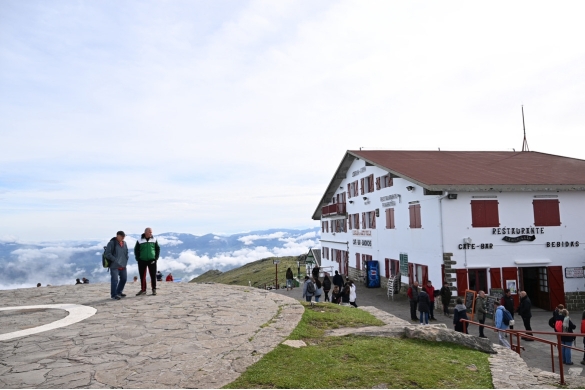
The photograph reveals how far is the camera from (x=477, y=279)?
20.4 meters

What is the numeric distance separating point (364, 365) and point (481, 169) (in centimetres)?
2055

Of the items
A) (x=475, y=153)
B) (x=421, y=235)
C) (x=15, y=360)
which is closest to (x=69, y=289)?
(x=15, y=360)

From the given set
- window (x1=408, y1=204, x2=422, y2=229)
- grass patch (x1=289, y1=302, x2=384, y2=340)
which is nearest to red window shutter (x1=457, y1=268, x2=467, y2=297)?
window (x1=408, y1=204, x2=422, y2=229)

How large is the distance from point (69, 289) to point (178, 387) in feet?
34.9

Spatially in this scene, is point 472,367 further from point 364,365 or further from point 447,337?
point 364,365

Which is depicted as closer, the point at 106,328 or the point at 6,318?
the point at 106,328

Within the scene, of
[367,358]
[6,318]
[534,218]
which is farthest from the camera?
[534,218]

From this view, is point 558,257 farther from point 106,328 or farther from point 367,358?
point 106,328

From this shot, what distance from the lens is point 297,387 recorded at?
17.4ft

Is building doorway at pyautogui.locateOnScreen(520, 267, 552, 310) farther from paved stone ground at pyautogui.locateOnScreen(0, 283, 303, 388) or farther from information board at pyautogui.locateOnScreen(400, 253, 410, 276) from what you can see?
paved stone ground at pyautogui.locateOnScreen(0, 283, 303, 388)

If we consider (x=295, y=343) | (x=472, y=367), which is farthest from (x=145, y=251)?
(x=472, y=367)

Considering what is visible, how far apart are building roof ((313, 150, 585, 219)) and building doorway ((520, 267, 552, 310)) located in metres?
4.25

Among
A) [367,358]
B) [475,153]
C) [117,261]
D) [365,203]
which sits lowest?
[367,358]

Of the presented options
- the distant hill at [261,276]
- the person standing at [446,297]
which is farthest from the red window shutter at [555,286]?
the distant hill at [261,276]
